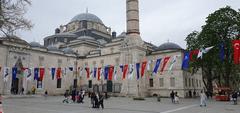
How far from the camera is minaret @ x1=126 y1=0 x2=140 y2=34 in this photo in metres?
37.9

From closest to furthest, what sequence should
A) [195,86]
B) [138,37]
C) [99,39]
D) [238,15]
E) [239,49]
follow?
[239,49] < [238,15] < [138,37] < [195,86] < [99,39]

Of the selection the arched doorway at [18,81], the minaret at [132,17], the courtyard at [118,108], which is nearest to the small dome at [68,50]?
Result: the arched doorway at [18,81]

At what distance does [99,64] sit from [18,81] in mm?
14995

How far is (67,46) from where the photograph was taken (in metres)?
54.4

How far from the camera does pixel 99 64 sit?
4700 cm

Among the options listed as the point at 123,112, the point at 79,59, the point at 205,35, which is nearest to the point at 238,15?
the point at 205,35

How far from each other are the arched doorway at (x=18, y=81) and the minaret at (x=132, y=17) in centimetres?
1796

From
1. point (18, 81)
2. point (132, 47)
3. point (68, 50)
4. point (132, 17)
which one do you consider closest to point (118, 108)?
point (132, 47)

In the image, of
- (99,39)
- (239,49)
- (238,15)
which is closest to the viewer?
(239,49)

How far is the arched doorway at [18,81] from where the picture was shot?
37.7 m

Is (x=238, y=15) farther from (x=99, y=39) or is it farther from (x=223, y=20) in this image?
(x=99, y=39)

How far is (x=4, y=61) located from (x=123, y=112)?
2698 centimetres

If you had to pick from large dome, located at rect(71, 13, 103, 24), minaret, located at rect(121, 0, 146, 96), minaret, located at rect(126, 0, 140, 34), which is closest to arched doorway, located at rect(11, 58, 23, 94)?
minaret, located at rect(121, 0, 146, 96)

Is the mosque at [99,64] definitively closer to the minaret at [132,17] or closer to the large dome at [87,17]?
the minaret at [132,17]
